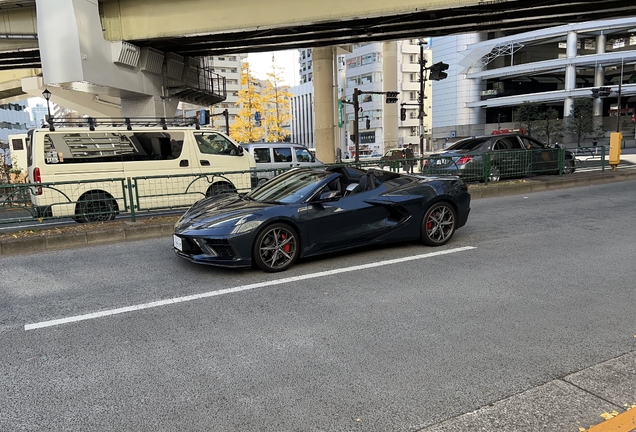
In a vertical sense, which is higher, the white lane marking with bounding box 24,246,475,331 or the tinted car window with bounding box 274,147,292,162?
the tinted car window with bounding box 274,147,292,162

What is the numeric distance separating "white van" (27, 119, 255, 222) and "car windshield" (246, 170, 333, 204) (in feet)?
11.1

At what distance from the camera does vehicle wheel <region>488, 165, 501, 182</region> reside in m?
13.8

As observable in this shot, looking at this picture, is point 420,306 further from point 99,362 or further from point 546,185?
point 546,185

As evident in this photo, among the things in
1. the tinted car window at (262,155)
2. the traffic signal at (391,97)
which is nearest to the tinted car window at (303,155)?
the tinted car window at (262,155)

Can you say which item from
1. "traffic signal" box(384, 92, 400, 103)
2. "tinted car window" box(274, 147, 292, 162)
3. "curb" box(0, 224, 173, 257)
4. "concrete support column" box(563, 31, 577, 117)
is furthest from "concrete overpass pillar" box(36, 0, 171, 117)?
"concrete support column" box(563, 31, 577, 117)

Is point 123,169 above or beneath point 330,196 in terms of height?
above

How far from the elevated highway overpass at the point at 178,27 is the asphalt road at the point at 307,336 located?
34.6ft

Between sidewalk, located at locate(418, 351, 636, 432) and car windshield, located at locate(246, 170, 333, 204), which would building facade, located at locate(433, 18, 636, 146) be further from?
sidewalk, located at locate(418, 351, 636, 432)

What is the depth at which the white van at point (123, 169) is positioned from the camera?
30.0 ft

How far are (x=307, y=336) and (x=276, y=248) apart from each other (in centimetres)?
202

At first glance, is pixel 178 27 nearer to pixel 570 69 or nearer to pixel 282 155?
pixel 282 155

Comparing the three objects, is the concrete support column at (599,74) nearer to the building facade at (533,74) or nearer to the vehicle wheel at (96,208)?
the building facade at (533,74)

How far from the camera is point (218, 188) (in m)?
10.4

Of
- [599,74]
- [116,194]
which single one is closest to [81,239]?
[116,194]
